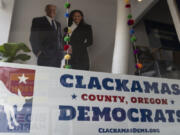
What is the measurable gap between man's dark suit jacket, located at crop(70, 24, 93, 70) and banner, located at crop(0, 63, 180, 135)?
839 mm

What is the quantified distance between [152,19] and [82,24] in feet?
3.75

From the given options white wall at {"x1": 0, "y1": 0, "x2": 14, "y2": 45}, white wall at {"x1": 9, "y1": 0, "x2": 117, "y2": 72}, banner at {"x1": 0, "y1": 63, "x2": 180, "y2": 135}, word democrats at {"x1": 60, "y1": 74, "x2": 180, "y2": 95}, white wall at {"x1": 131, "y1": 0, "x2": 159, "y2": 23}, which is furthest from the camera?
white wall at {"x1": 131, "y1": 0, "x2": 159, "y2": 23}

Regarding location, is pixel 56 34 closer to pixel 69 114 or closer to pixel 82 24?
pixel 82 24

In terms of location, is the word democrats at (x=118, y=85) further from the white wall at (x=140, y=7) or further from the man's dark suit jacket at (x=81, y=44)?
the white wall at (x=140, y=7)

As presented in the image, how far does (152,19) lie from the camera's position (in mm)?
2441

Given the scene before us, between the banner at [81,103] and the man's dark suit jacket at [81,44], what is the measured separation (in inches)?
33.0

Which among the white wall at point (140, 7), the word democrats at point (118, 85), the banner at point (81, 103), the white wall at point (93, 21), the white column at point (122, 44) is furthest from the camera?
the white wall at point (140, 7)

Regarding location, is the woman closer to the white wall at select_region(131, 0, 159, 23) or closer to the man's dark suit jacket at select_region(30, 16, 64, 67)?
the man's dark suit jacket at select_region(30, 16, 64, 67)

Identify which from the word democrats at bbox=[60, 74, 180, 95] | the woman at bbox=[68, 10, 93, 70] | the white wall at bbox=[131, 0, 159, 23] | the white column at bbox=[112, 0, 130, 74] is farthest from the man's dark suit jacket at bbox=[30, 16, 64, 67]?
the white wall at bbox=[131, 0, 159, 23]

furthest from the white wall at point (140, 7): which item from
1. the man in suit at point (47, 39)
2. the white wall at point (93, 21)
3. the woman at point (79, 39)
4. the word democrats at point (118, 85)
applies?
the word democrats at point (118, 85)

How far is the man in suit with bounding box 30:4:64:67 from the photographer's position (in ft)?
5.70

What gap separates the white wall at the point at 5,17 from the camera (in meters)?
1.66

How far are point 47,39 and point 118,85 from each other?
3.76 feet

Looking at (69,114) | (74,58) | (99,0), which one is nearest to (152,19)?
(99,0)
